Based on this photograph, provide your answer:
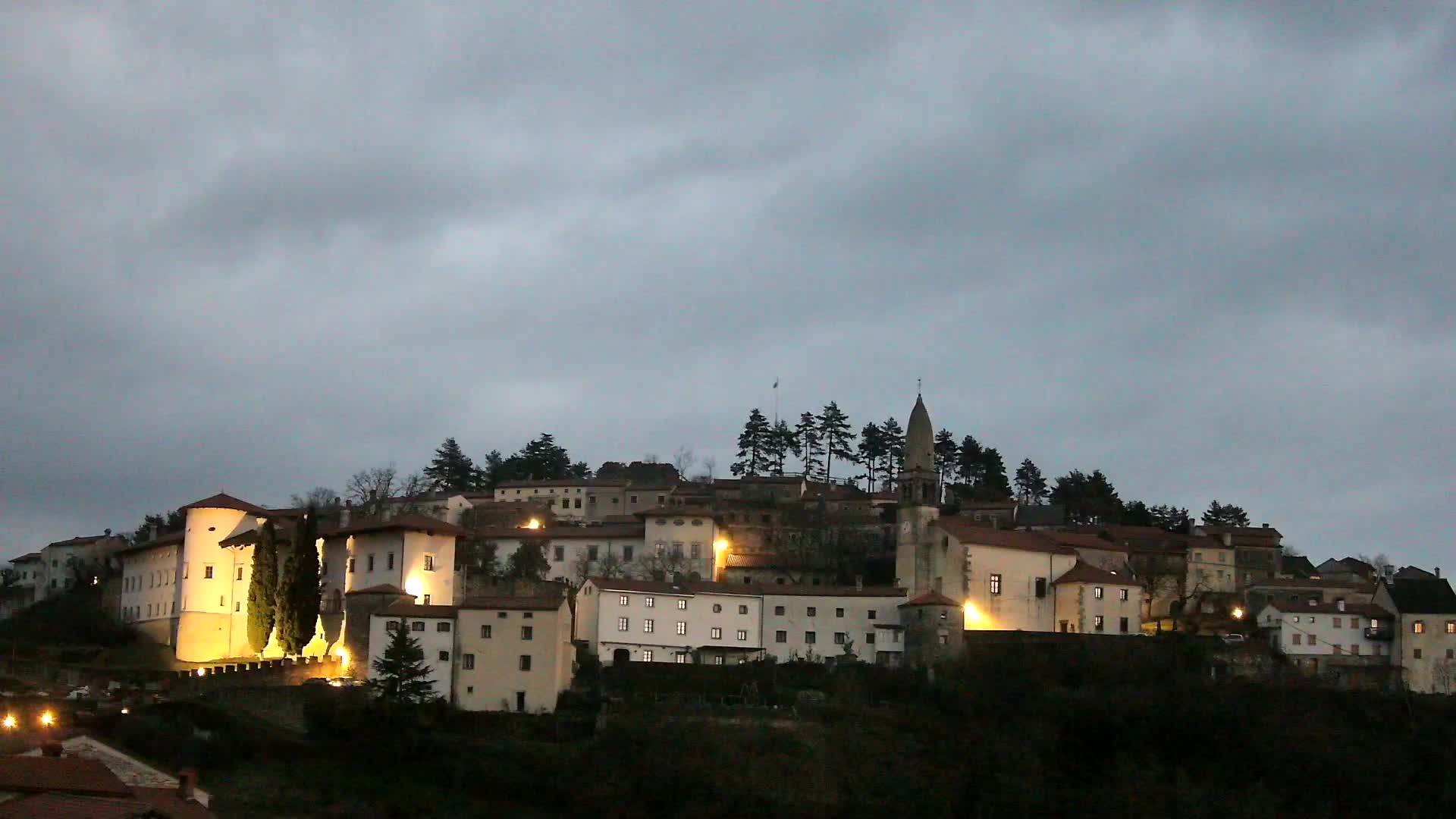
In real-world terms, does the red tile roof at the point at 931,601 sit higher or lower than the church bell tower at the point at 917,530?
lower

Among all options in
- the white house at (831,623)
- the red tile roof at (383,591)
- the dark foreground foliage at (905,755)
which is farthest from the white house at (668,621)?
the red tile roof at (383,591)

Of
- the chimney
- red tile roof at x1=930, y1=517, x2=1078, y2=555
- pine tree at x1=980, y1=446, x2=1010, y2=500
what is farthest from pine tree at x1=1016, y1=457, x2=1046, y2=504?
the chimney

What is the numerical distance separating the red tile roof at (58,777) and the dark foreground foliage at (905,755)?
37.6 feet

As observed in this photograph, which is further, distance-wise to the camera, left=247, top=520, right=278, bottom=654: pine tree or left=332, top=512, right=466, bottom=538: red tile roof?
left=332, top=512, right=466, bottom=538: red tile roof

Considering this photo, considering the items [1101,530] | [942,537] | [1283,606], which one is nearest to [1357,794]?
[1283,606]

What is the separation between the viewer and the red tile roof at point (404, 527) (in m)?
74.4

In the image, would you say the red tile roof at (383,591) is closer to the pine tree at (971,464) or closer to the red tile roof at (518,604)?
the red tile roof at (518,604)

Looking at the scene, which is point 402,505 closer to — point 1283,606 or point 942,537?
point 942,537

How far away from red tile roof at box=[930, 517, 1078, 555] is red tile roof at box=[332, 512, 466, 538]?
22.5m

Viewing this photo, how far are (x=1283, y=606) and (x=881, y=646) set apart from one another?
19.6m

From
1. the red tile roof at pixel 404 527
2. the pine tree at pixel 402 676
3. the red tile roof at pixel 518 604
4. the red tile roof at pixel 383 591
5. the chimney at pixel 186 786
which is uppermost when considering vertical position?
the red tile roof at pixel 404 527

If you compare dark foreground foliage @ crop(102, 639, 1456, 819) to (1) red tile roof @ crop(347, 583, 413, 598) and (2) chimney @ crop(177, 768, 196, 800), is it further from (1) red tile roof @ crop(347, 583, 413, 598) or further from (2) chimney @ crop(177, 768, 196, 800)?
(2) chimney @ crop(177, 768, 196, 800)

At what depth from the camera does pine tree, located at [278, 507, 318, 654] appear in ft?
235

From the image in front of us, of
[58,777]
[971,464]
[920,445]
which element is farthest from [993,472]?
[58,777]
